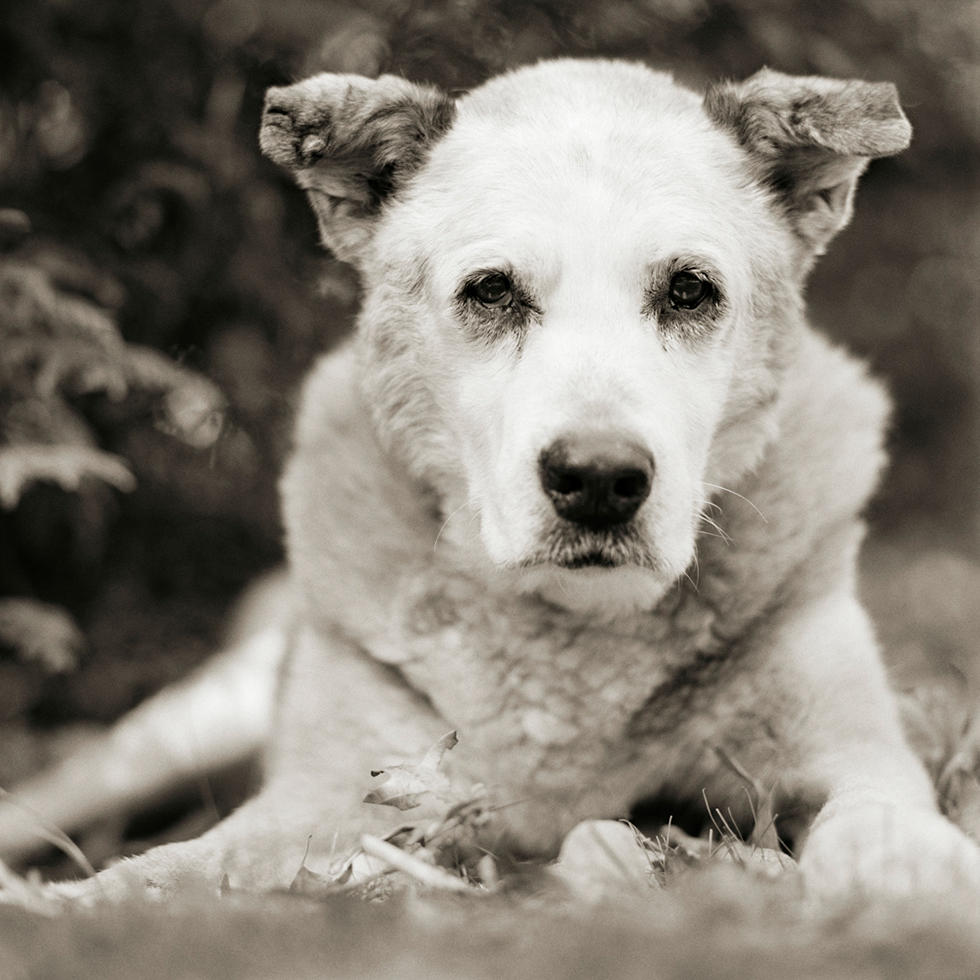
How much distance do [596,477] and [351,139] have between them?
0.98 m

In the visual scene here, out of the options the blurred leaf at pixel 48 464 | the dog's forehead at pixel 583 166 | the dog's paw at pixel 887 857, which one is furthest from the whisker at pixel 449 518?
the blurred leaf at pixel 48 464

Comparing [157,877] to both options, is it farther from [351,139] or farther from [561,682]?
[351,139]

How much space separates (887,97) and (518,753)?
1.53 meters

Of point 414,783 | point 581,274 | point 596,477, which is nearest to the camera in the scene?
point 596,477

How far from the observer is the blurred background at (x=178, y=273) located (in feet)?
11.0

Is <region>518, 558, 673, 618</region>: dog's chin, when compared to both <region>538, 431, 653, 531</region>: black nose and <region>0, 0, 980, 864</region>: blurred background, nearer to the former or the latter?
<region>538, 431, 653, 531</region>: black nose

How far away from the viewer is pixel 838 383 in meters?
2.53

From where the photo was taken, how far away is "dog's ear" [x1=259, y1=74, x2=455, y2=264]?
2252 millimetres

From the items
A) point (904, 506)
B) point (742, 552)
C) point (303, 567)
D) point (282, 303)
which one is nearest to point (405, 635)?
point (303, 567)

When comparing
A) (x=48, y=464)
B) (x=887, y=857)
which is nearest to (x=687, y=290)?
(x=887, y=857)

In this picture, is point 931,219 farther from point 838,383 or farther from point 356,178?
point 356,178

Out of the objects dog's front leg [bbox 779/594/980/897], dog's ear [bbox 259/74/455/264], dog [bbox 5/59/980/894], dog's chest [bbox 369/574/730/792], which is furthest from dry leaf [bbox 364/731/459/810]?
dog's ear [bbox 259/74/455/264]

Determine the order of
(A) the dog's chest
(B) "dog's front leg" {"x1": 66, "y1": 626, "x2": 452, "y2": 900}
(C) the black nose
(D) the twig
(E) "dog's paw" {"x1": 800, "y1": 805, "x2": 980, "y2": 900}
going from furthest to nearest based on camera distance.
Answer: (A) the dog's chest < (B) "dog's front leg" {"x1": 66, "y1": 626, "x2": 452, "y2": 900} < (C) the black nose < (D) the twig < (E) "dog's paw" {"x1": 800, "y1": 805, "x2": 980, "y2": 900}

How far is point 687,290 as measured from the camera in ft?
7.04
